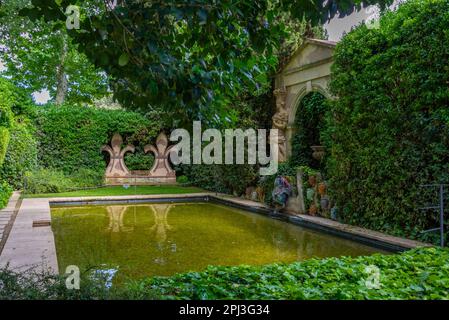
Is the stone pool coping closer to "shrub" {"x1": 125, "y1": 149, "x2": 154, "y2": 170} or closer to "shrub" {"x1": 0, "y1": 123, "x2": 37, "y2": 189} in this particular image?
"shrub" {"x1": 0, "y1": 123, "x2": 37, "y2": 189}

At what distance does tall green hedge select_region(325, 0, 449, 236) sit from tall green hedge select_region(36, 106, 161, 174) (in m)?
11.3

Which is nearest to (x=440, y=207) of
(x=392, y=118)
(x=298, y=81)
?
(x=392, y=118)

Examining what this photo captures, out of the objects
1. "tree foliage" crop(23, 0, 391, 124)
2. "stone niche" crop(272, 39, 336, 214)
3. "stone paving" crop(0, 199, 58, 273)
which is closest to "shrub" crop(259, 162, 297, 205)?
"stone niche" crop(272, 39, 336, 214)

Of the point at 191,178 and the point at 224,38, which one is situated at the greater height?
the point at 224,38

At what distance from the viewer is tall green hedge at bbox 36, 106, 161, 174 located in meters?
16.8

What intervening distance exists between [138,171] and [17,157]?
17.6ft

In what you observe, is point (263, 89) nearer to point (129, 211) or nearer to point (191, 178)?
point (129, 211)

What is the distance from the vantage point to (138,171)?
60.2 ft

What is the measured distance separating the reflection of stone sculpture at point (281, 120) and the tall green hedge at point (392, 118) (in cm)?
381

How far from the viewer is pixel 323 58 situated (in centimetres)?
1058
